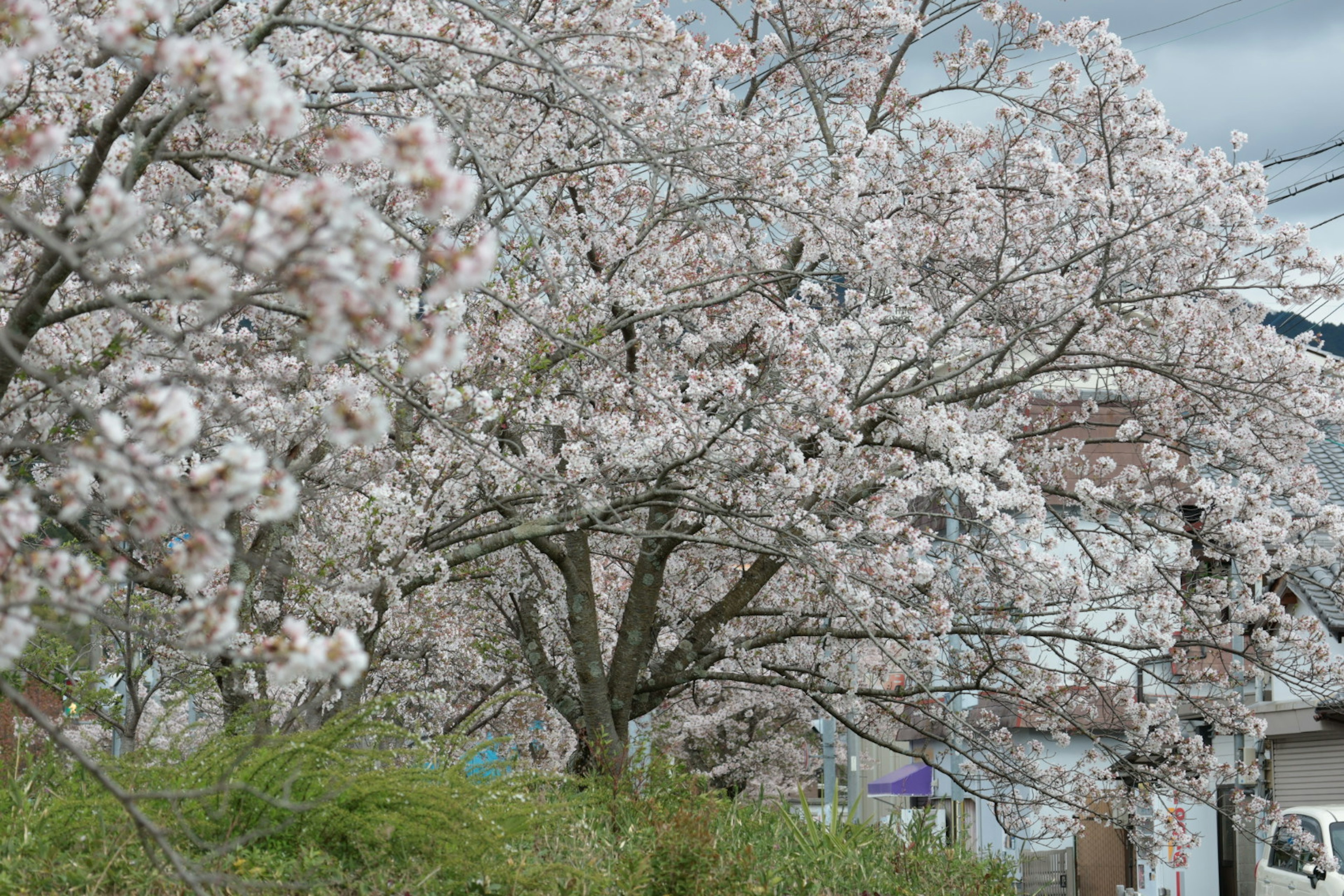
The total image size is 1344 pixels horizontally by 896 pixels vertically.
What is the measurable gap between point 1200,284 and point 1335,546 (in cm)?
299

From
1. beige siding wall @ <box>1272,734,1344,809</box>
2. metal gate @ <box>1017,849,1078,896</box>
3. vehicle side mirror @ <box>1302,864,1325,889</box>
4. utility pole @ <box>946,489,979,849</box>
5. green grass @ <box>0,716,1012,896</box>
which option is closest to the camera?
green grass @ <box>0,716,1012,896</box>

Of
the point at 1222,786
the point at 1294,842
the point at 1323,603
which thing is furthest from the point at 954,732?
the point at 1323,603

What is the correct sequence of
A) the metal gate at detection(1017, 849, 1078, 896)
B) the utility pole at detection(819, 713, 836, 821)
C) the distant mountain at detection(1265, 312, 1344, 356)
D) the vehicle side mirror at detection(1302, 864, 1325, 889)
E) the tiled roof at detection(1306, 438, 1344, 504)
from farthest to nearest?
the metal gate at detection(1017, 849, 1078, 896), the tiled roof at detection(1306, 438, 1344, 504), the utility pole at detection(819, 713, 836, 821), the vehicle side mirror at detection(1302, 864, 1325, 889), the distant mountain at detection(1265, 312, 1344, 356)

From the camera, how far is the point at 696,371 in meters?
7.89

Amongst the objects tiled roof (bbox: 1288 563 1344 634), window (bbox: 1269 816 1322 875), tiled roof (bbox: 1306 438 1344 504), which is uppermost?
tiled roof (bbox: 1306 438 1344 504)

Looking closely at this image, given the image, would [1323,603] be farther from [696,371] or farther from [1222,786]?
[696,371]

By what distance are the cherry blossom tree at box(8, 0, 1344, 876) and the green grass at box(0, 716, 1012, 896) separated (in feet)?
1.39

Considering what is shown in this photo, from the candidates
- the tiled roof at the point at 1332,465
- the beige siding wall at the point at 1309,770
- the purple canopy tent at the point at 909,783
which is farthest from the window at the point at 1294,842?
the purple canopy tent at the point at 909,783

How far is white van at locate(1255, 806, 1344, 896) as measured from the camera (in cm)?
1369

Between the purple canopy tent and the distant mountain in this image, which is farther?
the purple canopy tent

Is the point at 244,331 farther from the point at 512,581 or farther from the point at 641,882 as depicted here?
the point at 512,581

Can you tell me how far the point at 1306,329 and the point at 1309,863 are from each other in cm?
625

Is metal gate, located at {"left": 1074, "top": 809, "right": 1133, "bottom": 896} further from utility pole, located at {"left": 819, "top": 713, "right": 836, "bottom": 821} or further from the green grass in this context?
the green grass

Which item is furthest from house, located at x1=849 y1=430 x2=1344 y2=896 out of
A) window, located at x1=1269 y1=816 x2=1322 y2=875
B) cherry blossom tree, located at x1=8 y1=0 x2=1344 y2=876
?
cherry blossom tree, located at x1=8 y1=0 x2=1344 y2=876
